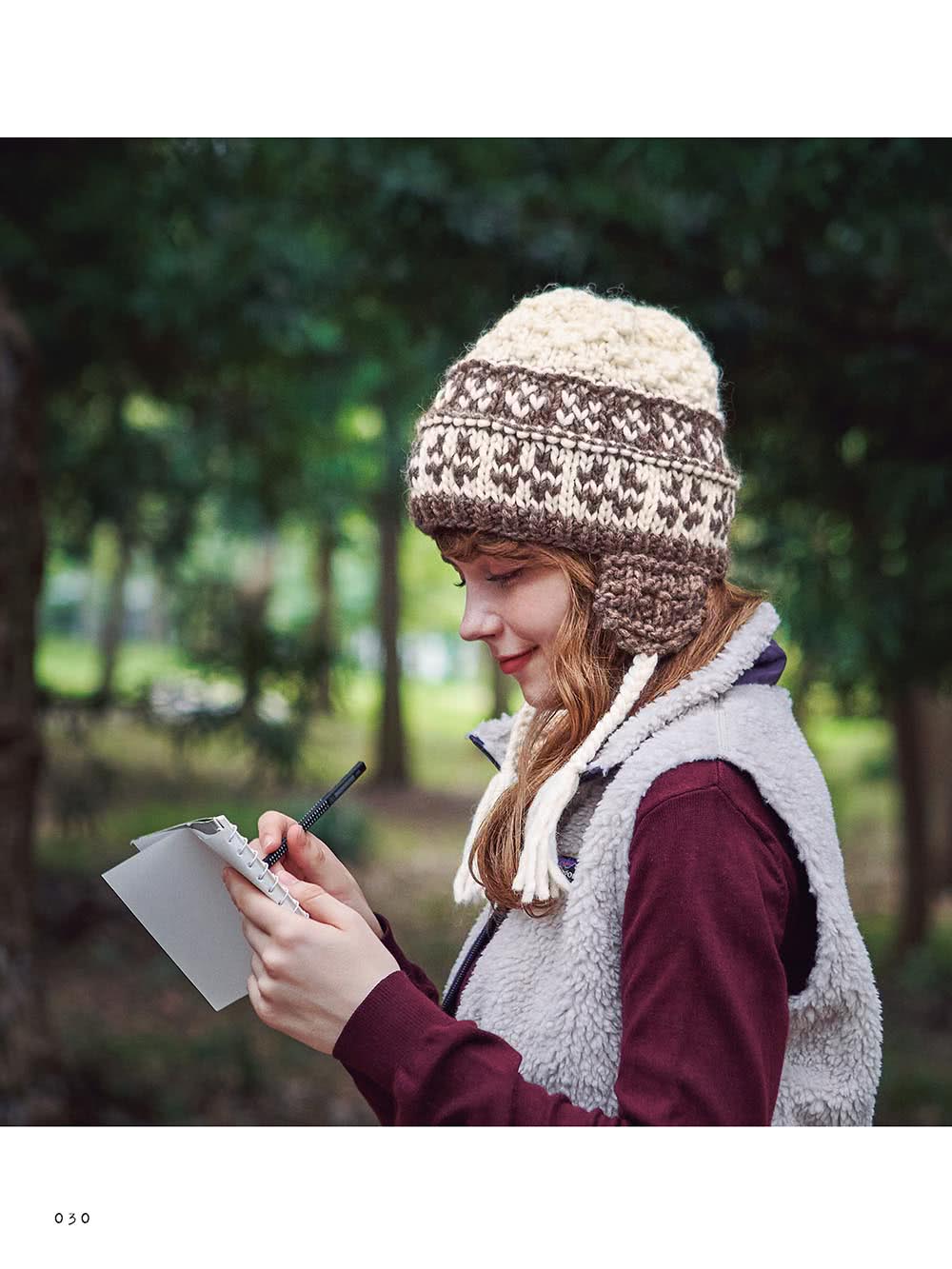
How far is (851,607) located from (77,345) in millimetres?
3499

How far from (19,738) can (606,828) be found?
352cm

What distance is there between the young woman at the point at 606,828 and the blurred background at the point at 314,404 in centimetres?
66

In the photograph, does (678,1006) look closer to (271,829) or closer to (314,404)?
(271,829)

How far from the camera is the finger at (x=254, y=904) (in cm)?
135

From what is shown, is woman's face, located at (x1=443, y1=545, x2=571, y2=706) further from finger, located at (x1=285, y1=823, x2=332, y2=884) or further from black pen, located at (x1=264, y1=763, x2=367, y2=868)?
finger, located at (x1=285, y1=823, x2=332, y2=884)

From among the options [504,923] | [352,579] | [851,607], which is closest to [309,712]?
[851,607]

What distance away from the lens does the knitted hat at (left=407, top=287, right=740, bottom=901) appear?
1447 millimetres

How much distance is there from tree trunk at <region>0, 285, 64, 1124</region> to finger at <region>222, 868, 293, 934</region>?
10.5 ft

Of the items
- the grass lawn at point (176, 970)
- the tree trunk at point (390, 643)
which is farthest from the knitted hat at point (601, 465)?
the tree trunk at point (390, 643)

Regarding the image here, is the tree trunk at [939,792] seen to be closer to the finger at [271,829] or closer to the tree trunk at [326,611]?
the tree trunk at [326,611]

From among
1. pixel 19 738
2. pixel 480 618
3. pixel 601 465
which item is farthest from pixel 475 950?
pixel 19 738

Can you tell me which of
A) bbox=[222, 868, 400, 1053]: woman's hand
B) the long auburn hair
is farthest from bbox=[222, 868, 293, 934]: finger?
the long auburn hair
